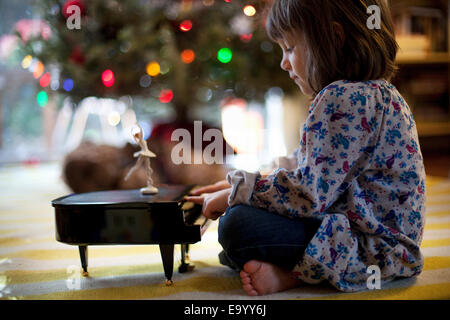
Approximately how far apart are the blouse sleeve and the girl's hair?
8cm

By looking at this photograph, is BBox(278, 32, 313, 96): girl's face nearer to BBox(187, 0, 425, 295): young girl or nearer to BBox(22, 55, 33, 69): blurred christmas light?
BBox(187, 0, 425, 295): young girl

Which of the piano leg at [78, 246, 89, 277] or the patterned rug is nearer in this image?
the patterned rug

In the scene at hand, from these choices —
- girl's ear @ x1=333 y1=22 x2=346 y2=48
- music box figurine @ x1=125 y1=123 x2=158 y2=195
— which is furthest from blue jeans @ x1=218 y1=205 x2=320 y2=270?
girl's ear @ x1=333 y1=22 x2=346 y2=48

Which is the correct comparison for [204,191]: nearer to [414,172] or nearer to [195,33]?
[414,172]

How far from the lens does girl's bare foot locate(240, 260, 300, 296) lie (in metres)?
0.89

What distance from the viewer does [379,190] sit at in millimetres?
892

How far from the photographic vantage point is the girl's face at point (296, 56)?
3.11ft

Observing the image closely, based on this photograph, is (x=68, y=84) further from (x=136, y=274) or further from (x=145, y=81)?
(x=136, y=274)

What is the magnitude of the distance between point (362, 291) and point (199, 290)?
31 centimetres

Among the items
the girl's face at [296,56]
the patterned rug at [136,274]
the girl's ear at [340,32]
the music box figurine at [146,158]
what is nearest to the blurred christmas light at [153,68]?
the patterned rug at [136,274]

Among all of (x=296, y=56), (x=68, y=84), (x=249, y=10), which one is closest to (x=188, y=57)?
(x=249, y=10)
